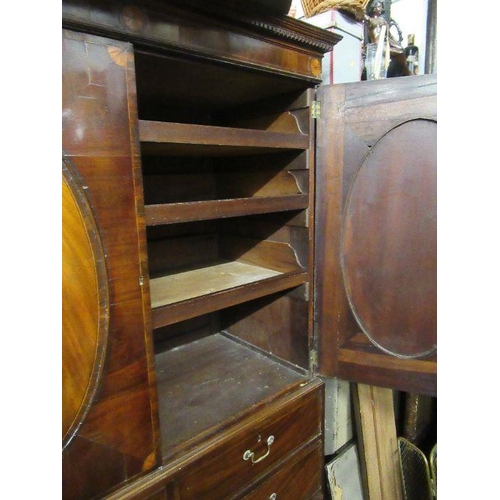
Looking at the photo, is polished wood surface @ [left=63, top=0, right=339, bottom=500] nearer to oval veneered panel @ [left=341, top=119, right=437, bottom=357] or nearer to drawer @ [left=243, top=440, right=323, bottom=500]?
drawer @ [left=243, top=440, right=323, bottom=500]

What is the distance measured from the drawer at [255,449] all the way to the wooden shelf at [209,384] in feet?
0.16

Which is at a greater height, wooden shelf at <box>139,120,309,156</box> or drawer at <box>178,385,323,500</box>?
wooden shelf at <box>139,120,309,156</box>

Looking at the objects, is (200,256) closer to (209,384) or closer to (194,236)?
(194,236)

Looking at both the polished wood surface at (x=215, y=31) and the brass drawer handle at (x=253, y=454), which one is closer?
the polished wood surface at (x=215, y=31)

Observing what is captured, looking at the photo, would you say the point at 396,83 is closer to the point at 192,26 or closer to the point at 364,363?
the point at 192,26

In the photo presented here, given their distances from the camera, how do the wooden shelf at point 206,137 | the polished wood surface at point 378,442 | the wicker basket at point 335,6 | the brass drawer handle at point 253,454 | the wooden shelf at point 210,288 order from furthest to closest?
1. the polished wood surface at point 378,442
2. the wicker basket at point 335,6
3. the brass drawer handle at point 253,454
4. the wooden shelf at point 210,288
5. the wooden shelf at point 206,137

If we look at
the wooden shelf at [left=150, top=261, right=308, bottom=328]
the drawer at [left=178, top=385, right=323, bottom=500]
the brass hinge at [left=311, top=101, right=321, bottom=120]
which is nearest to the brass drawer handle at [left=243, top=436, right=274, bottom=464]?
the drawer at [left=178, top=385, right=323, bottom=500]

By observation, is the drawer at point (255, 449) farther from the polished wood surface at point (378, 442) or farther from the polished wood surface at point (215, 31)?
the polished wood surface at point (215, 31)

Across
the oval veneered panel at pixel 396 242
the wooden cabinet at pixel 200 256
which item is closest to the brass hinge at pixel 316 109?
the wooden cabinet at pixel 200 256

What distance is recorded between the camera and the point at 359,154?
2.95ft

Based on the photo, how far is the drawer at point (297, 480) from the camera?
977 mm

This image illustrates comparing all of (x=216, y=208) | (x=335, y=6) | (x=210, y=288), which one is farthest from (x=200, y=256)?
(x=335, y=6)

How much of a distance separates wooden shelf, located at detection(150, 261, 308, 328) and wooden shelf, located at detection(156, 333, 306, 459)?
0.98 ft

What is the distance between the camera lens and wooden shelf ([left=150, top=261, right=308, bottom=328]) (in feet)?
2.63
